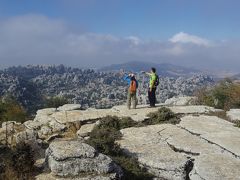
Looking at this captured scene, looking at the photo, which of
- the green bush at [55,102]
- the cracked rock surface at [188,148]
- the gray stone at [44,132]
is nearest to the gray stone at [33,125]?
the gray stone at [44,132]

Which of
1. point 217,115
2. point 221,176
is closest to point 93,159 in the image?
point 221,176

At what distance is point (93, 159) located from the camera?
9.12 metres

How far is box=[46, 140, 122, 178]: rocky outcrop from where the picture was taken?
351 inches

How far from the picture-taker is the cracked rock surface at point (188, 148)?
32.8ft

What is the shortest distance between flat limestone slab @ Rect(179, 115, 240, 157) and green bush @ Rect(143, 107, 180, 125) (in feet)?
1.34

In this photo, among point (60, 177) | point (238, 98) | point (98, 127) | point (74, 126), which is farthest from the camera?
point (238, 98)

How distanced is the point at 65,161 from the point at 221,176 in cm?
371

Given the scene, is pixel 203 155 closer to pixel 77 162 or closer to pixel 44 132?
pixel 77 162

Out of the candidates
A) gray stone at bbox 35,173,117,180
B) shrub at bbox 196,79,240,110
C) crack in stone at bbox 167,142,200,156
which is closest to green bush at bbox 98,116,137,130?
crack in stone at bbox 167,142,200,156

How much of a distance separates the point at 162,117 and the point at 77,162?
776 centimetres

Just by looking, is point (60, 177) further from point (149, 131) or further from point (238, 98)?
point (238, 98)

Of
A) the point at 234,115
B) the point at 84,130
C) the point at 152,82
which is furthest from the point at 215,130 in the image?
the point at 152,82

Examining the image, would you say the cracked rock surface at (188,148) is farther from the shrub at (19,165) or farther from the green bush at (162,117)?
the shrub at (19,165)

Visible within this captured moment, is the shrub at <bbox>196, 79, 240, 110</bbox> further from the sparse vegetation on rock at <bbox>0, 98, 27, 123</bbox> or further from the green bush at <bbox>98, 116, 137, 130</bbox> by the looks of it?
the sparse vegetation on rock at <bbox>0, 98, 27, 123</bbox>
